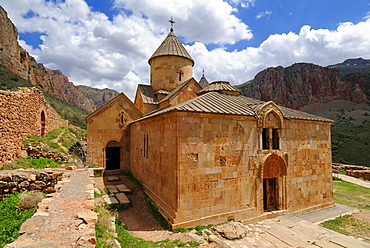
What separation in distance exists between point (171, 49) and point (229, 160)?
978 centimetres

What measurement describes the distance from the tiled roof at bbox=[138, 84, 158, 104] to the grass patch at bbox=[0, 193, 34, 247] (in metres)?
8.43

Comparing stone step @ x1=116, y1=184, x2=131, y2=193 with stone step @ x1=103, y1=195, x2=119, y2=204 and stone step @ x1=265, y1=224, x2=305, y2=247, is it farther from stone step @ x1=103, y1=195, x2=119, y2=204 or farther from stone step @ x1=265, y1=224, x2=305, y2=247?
stone step @ x1=265, y1=224, x2=305, y2=247

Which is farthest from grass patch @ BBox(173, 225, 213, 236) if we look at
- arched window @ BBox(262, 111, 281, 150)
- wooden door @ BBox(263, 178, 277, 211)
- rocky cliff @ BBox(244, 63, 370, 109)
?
rocky cliff @ BBox(244, 63, 370, 109)

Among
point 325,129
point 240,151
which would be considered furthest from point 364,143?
point 240,151

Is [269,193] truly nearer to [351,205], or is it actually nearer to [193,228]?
[193,228]

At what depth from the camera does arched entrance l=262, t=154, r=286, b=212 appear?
7.34 meters

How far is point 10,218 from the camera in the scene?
457 cm

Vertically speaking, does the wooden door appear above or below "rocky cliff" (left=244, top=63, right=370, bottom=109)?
below

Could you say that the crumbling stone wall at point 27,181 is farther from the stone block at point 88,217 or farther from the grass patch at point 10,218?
the stone block at point 88,217

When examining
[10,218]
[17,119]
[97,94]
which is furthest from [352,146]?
[97,94]

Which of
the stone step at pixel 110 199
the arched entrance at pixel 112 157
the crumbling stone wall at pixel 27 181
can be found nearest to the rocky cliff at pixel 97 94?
the arched entrance at pixel 112 157

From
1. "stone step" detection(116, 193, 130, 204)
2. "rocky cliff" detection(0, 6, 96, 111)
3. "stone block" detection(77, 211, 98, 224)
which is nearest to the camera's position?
"stone block" detection(77, 211, 98, 224)

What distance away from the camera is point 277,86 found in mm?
65188

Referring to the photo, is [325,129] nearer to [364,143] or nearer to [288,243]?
[288,243]
